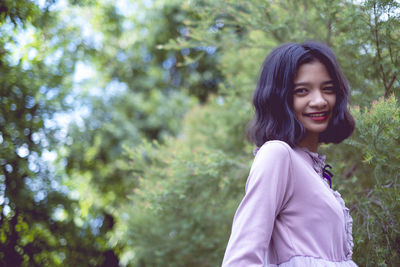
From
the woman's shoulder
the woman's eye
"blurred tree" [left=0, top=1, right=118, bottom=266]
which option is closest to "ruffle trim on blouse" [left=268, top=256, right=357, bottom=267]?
the woman's shoulder

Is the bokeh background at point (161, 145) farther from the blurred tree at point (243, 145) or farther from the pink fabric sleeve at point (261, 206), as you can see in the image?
the pink fabric sleeve at point (261, 206)

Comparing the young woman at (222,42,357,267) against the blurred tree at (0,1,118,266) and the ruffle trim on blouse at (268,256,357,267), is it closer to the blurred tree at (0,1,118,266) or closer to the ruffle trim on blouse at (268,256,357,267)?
the ruffle trim on blouse at (268,256,357,267)

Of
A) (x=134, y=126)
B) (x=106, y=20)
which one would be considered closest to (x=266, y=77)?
(x=106, y=20)

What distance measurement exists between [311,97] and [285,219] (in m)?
0.50

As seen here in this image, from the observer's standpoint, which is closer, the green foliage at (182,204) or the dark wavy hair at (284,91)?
the dark wavy hair at (284,91)

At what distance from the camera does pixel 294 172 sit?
133cm

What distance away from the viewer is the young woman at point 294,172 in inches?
47.9

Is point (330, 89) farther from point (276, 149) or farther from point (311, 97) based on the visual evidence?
point (276, 149)

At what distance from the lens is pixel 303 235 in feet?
4.19

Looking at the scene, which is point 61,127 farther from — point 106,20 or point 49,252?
point 106,20

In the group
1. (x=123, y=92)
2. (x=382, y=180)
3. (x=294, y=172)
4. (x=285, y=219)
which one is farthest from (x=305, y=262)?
(x=123, y=92)

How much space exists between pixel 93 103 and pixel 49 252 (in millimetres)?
2625

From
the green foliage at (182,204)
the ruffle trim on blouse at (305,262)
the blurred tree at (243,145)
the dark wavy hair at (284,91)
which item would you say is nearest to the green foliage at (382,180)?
the blurred tree at (243,145)

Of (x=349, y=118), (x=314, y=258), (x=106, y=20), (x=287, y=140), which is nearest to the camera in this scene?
(x=314, y=258)
